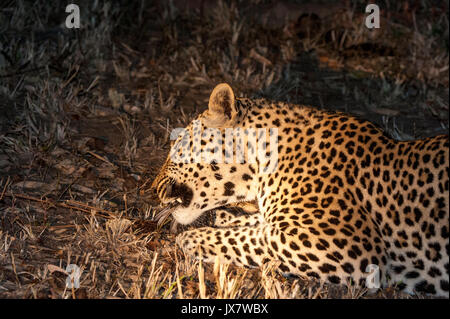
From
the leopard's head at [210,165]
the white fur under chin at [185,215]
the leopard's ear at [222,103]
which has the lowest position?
the white fur under chin at [185,215]

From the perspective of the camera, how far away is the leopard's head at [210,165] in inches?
223

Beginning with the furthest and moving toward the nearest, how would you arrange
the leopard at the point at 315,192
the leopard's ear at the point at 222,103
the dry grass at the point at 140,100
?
the leopard's ear at the point at 222,103 → the dry grass at the point at 140,100 → the leopard at the point at 315,192

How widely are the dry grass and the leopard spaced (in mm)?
206

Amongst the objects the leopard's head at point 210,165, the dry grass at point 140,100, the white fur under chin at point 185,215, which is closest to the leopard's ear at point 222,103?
the leopard's head at point 210,165

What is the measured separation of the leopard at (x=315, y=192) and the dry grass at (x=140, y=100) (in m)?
0.21

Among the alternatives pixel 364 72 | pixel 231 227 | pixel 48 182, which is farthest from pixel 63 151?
pixel 364 72

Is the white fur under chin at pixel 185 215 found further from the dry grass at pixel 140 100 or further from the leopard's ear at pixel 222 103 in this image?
the leopard's ear at pixel 222 103

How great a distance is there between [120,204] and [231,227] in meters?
1.12

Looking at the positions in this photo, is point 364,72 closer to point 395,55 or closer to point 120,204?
point 395,55

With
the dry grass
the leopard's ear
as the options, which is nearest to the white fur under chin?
the dry grass

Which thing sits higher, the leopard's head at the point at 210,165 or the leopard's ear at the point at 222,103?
the leopard's ear at the point at 222,103

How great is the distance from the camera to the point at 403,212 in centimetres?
511

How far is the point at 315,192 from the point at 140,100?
390 centimetres

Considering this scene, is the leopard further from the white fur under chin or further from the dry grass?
the dry grass
